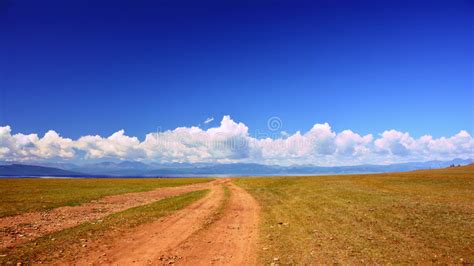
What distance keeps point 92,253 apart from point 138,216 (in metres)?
10.8

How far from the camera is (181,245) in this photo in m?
15.0

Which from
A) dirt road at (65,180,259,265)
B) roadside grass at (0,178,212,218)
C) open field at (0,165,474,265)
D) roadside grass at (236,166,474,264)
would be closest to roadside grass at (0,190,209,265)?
open field at (0,165,474,265)

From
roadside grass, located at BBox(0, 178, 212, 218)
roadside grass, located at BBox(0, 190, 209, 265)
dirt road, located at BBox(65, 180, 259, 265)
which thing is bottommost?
roadside grass, located at BBox(0, 178, 212, 218)

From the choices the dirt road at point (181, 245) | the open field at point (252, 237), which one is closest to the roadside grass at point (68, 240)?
the open field at point (252, 237)

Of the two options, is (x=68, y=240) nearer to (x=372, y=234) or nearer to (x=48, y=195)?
(x=372, y=234)

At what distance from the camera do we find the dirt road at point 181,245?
1264 centimetres

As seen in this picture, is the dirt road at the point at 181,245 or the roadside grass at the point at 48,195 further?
the roadside grass at the point at 48,195

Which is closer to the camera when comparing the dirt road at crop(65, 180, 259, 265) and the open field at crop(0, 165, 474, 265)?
the dirt road at crop(65, 180, 259, 265)

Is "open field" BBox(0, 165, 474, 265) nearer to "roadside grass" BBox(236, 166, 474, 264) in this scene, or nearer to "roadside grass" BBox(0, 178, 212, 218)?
"roadside grass" BBox(236, 166, 474, 264)

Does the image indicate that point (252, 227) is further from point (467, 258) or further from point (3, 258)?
point (3, 258)

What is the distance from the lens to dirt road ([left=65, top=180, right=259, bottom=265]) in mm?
12641

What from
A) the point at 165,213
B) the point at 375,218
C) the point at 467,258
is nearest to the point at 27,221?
the point at 165,213

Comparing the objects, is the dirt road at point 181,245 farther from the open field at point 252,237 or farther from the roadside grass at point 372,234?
the roadside grass at point 372,234

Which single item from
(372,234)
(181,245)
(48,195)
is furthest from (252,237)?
(48,195)
